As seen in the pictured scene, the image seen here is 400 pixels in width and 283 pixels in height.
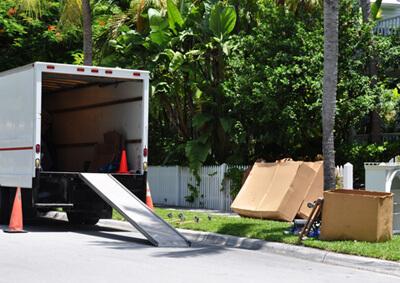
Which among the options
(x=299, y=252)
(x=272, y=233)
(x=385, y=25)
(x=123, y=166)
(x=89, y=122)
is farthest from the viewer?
(x=385, y=25)

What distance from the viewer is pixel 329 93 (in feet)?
43.6

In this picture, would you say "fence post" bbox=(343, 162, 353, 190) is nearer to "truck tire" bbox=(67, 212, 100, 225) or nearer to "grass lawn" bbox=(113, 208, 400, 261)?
"grass lawn" bbox=(113, 208, 400, 261)

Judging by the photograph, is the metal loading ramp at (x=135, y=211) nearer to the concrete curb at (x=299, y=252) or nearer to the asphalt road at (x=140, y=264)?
the asphalt road at (x=140, y=264)

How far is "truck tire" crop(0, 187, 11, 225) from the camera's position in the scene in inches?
598

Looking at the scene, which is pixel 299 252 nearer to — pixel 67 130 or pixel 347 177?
pixel 347 177

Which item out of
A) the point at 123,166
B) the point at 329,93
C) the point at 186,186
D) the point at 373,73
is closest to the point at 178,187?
the point at 186,186

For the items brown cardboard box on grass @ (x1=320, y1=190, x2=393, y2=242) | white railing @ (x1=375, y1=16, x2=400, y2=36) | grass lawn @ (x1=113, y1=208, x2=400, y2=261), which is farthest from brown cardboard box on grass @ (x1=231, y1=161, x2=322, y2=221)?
white railing @ (x1=375, y1=16, x2=400, y2=36)

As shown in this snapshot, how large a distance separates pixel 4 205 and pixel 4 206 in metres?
0.02

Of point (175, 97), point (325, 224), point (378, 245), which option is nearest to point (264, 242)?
point (325, 224)

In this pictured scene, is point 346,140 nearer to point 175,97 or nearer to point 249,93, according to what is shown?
point 249,93

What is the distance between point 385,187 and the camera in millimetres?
13172

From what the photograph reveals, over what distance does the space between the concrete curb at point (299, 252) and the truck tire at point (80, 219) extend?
4.05 feet

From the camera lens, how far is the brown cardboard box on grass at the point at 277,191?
15.5 metres

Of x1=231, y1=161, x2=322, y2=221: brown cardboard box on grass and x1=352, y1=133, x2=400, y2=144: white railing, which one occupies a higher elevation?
x1=352, y1=133, x2=400, y2=144: white railing
